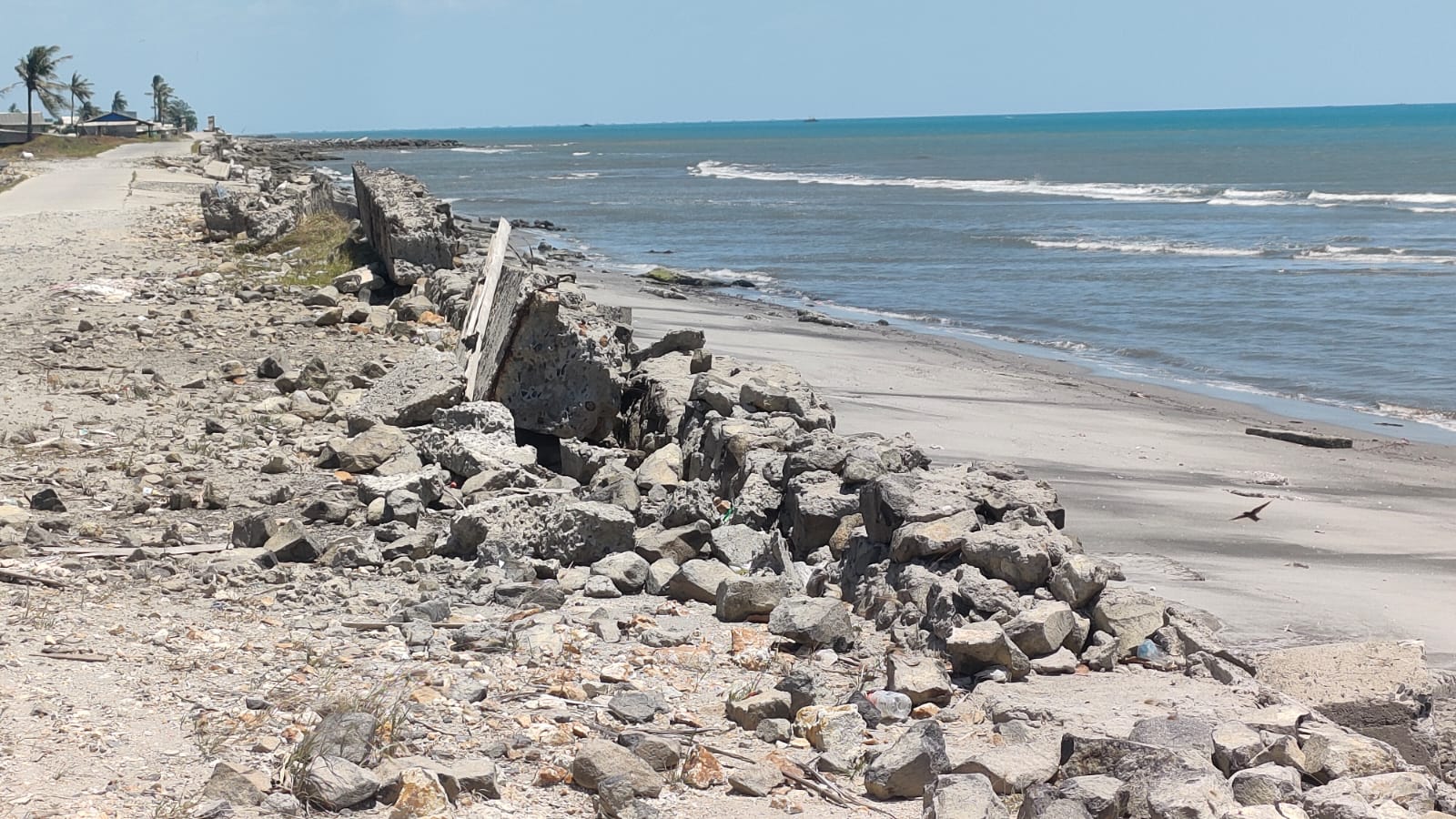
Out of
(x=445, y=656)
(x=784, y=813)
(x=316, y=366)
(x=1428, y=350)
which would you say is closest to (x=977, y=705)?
(x=784, y=813)

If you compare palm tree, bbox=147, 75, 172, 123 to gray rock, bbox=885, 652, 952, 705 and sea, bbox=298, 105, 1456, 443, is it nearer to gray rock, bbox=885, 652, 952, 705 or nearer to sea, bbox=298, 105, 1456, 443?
sea, bbox=298, 105, 1456, 443

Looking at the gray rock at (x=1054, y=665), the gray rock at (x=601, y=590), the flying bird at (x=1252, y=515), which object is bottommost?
the flying bird at (x=1252, y=515)

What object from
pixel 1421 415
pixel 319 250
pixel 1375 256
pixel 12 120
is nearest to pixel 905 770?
pixel 1421 415

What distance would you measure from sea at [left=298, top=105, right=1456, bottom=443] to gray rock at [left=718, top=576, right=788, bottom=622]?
8.31 m

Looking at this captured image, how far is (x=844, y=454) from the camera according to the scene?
699 centimetres

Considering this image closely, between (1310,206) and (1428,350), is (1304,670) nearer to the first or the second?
Result: (1428,350)

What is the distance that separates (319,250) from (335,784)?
1616 centimetres

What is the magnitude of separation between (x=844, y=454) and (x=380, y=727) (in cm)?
326

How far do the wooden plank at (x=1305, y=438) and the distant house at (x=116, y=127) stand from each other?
76791mm

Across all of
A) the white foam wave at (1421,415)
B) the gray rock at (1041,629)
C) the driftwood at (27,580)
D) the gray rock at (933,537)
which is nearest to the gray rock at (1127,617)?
the gray rock at (1041,629)

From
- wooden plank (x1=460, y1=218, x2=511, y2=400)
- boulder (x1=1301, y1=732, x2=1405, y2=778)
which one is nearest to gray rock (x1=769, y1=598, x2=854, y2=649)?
boulder (x1=1301, y1=732, x2=1405, y2=778)

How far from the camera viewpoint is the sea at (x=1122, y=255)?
15.7 meters

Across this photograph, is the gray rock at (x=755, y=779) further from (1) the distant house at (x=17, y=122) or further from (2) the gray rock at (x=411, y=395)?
(1) the distant house at (x=17, y=122)

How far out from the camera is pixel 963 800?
386 centimetres
